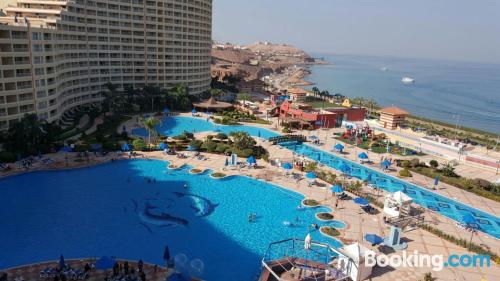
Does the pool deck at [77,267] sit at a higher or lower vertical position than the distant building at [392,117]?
lower

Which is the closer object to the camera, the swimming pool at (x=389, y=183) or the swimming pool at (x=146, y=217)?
the swimming pool at (x=146, y=217)

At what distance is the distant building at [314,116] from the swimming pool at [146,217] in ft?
106

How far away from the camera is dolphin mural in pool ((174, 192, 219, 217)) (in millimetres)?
36359

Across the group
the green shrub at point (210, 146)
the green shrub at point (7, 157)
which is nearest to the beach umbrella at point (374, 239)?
the green shrub at point (210, 146)

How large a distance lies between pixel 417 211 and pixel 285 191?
14484 mm

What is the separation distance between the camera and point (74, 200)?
37.4 meters

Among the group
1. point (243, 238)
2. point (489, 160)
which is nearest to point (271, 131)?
point (489, 160)

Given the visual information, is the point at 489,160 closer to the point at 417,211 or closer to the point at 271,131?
the point at 417,211

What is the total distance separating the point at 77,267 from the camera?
26.0 m

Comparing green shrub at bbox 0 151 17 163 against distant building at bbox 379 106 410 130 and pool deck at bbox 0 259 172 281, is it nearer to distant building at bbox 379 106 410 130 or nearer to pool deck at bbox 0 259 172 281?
pool deck at bbox 0 259 172 281

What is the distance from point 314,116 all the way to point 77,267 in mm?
57690

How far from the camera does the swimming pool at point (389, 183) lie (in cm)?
3919

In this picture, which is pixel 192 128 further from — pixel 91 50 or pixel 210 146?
pixel 91 50

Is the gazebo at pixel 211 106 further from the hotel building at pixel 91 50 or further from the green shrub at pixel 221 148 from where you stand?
the green shrub at pixel 221 148
